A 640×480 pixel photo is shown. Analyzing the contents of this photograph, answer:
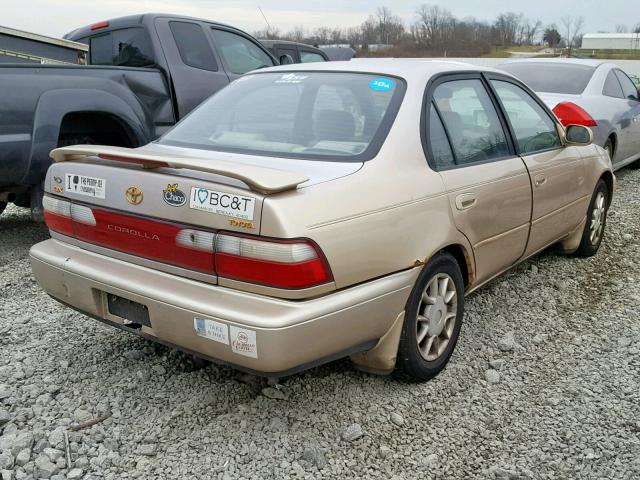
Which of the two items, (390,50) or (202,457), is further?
(390,50)

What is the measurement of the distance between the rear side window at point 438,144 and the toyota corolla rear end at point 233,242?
0.23 metres

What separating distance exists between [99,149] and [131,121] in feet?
8.46

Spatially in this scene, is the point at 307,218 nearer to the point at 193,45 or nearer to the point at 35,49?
the point at 35,49

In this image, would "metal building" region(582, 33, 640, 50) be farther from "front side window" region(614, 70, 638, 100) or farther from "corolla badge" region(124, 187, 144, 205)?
"corolla badge" region(124, 187, 144, 205)

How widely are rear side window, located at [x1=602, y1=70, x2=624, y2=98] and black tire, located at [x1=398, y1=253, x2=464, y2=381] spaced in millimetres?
5407

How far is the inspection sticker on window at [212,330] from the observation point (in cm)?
245

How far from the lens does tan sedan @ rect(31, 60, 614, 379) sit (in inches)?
95.7

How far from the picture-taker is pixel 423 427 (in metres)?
2.87

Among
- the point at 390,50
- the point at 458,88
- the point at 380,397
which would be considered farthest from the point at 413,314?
the point at 390,50

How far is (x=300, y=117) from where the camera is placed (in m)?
3.26

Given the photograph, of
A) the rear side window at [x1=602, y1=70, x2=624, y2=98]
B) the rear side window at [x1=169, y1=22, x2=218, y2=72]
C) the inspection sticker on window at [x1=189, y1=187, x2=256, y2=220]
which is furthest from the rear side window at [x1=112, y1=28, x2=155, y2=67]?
the rear side window at [x1=602, y1=70, x2=624, y2=98]

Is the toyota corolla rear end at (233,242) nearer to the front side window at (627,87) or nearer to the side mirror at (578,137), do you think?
the side mirror at (578,137)

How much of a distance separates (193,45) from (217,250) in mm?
4361

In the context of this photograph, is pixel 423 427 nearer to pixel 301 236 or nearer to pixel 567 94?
pixel 301 236
